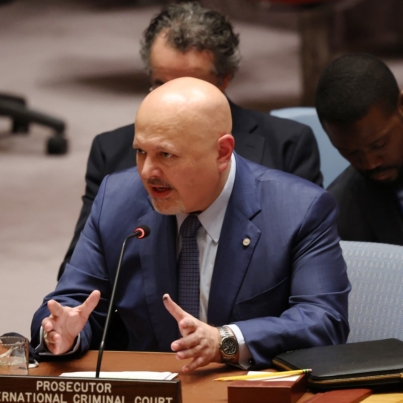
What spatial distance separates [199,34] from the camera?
3.33 m

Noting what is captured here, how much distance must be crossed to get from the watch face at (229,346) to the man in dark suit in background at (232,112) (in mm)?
1240

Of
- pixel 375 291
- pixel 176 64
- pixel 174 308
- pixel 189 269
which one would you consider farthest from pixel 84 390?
pixel 176 64

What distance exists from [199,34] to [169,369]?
1508 mm

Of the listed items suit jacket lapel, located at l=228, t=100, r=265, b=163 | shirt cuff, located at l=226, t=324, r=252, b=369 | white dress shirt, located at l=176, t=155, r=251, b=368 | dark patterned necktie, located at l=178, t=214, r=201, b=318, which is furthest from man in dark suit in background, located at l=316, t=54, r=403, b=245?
shirt cuff, located at l=226, t=324, r=252, b=369

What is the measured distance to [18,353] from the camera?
2.09 metres

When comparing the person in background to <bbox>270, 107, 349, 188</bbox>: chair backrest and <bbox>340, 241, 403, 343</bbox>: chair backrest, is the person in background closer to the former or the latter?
<bbox>340, 241, 403, 343</bbox>: chair backrest

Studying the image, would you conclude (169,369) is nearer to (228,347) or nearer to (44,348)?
(228,347)

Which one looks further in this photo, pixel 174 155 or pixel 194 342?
pixel 174 155

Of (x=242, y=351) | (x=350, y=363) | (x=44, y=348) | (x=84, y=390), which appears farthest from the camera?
(x=44, y=348)

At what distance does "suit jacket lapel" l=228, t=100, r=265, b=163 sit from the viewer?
10.8 ft

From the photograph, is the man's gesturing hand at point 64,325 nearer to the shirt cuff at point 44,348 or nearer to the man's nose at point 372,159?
the shirt cuff at point 44,348

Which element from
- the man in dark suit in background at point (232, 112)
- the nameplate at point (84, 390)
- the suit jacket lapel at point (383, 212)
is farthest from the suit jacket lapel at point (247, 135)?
the nameplate at point (84, 390)

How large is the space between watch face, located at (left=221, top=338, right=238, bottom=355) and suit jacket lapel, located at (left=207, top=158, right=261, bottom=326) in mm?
257

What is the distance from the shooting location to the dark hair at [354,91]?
121 inches
